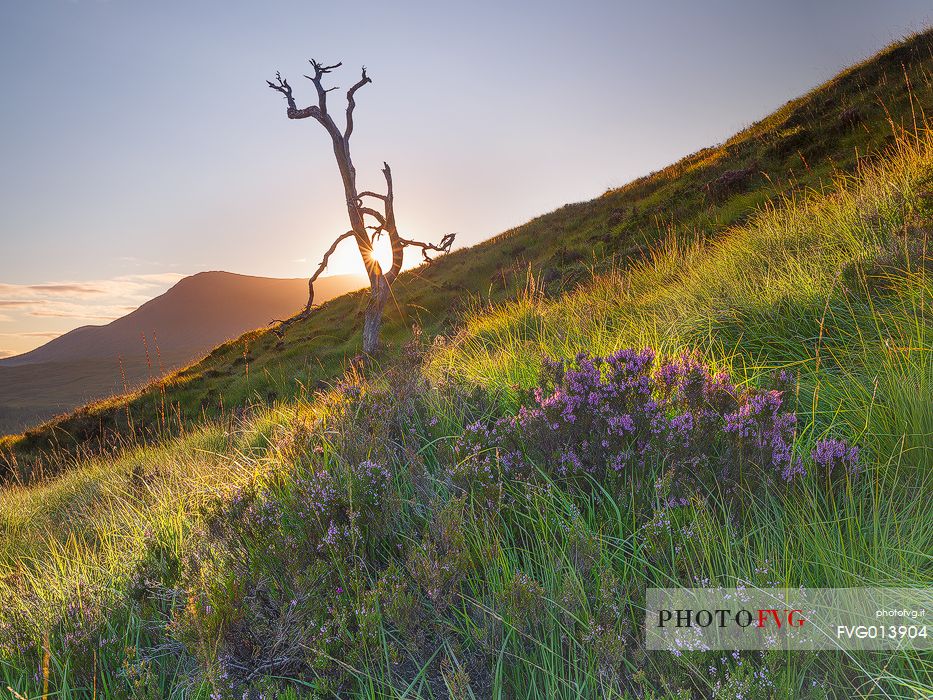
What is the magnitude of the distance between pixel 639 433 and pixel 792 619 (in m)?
1.14

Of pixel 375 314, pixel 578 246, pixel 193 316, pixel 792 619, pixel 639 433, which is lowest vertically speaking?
pixel 792 619

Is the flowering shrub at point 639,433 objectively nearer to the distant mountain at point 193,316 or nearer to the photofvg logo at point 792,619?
the photofvg logo at point 792,619

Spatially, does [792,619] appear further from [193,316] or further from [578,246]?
[193,316]

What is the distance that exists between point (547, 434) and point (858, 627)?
1.57m

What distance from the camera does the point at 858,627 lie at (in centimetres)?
168

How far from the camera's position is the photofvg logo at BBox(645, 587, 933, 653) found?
1602 millimetres

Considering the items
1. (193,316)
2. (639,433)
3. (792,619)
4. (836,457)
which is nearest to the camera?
(792,619)

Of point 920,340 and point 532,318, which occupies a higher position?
point 532,318

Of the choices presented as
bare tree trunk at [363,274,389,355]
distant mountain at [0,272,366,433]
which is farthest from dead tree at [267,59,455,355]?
distant mountain at [0,272,366,433]

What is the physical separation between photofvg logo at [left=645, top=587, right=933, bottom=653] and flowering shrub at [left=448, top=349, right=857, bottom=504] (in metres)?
0.68

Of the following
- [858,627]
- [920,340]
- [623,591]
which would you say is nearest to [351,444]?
[623,591]

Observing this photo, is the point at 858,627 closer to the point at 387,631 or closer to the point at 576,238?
the point at 387,631

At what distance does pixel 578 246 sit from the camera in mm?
17688

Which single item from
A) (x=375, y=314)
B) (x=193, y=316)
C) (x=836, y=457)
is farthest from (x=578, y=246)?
(x=193, y=316)
